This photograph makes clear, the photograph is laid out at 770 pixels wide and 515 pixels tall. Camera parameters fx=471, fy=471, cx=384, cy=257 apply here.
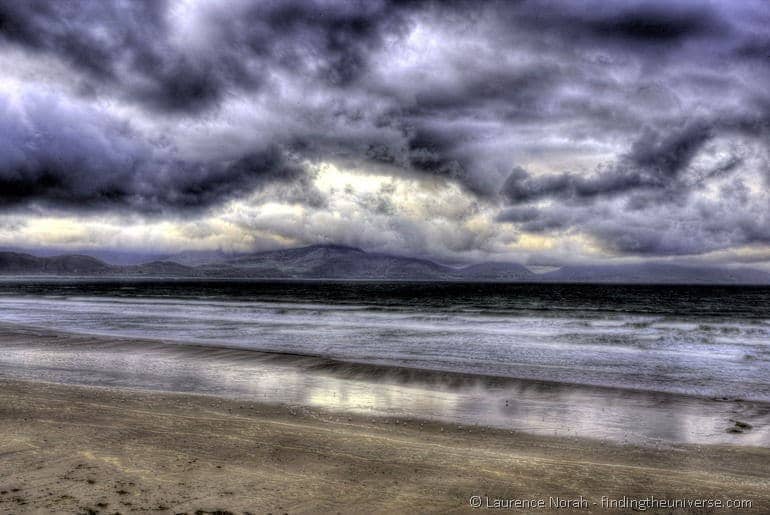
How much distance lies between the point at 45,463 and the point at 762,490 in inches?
510

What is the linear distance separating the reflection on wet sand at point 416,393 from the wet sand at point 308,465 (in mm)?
1106

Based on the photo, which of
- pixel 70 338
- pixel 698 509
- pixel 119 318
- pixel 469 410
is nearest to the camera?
pixel 698 509

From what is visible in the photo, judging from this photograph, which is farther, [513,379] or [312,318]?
[312,318]

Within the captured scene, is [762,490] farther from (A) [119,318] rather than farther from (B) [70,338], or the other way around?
(A) [119,318]

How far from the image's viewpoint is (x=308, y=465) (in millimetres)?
8828

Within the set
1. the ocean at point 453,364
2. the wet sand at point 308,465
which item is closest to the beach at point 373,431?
the wet sand at point 308,465

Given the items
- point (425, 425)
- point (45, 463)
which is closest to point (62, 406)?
point (45, 463)

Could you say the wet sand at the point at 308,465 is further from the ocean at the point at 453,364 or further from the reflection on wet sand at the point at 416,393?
the ocean at the point at 453,364

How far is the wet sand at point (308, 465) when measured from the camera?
733cm

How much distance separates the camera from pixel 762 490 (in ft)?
28.3

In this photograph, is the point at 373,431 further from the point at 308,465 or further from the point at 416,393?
the point at 416,393

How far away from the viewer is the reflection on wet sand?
41.6 feet

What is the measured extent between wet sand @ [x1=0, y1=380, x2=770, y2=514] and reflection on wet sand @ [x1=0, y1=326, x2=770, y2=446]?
43.5 inches

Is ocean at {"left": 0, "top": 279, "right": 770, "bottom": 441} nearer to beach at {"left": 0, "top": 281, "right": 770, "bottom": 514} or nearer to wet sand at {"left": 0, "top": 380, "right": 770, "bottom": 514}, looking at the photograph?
beach at {"left": 0, "top": 281, "right": 770, "bottom": 514}
